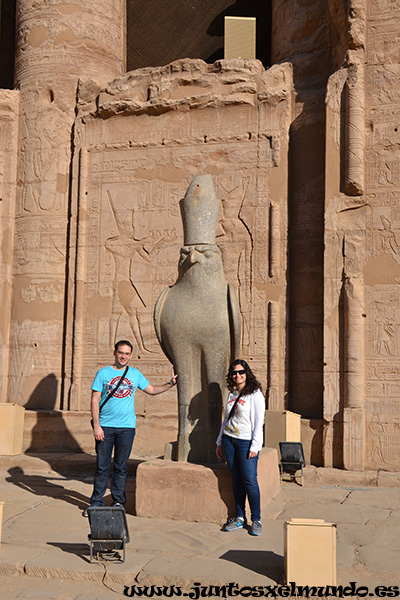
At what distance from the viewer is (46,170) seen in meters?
11.7

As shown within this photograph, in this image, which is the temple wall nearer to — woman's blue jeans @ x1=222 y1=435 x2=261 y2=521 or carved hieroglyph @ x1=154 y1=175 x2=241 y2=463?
carved hieroglyph @ x1=154 y1=175 x2=241 y2=463

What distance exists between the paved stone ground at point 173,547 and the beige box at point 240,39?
762 centimetres

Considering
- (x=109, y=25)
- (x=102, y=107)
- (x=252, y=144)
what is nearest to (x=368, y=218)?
(x=252, y=144)

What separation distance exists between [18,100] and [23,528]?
330 inches

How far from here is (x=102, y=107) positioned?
11.5 m

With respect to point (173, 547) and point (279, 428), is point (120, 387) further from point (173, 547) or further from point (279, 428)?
point (279, 428)

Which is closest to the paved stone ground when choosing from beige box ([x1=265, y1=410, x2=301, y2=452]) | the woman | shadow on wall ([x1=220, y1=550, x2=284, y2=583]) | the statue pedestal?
shadow on wall ([x1=220, y1=550, x2=284, y2=583])

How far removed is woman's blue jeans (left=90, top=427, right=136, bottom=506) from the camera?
20.6 feet

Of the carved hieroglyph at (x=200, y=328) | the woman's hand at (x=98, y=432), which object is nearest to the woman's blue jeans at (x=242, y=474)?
the carved hieroglyph at (x=200, y=328)

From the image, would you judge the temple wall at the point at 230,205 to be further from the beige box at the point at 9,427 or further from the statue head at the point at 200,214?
the statue head at the point at 200,214

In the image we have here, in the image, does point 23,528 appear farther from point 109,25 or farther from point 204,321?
point 109,25

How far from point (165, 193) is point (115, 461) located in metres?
5.78

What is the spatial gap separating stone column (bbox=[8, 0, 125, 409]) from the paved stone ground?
3.59 meters

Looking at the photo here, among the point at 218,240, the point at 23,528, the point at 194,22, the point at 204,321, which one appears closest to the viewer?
the point at 23,528
